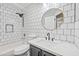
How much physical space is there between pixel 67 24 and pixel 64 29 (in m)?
0.11

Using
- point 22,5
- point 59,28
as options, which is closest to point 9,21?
point 22,5

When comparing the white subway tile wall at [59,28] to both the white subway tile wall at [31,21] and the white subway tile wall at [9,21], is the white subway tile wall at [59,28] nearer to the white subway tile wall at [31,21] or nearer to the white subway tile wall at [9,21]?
the white subway tile wall at [31,21]

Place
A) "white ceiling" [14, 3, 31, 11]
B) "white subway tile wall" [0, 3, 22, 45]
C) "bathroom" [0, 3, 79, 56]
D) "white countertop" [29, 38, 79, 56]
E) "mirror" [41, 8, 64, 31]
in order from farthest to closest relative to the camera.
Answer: "white ceiling" [14, 3, 31, 11], "white subway tile wall" [0, 3, 22, 45], "mirror" [41, 8, 64, 31], "bathroom" [0, 3, 79, 56], "white countertop" [29, 38, 79, 56]

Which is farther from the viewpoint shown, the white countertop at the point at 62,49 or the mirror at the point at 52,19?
the mirror at the point at 52,19

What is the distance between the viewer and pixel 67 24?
122 centimetres

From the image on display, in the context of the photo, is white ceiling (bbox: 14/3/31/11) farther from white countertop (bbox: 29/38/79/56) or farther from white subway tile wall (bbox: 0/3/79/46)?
white countertop (bbox: 29/38/79/56)

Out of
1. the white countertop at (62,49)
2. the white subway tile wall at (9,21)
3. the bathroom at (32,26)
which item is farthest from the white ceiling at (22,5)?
the white countertop at (62,49)

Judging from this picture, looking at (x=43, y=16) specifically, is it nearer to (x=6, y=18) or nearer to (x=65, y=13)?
(x=65, y=13)

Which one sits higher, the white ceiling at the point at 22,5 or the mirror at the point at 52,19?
the white ceiling at the point at 22,5

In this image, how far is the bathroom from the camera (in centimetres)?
126

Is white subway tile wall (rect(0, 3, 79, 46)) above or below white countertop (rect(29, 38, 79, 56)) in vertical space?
above

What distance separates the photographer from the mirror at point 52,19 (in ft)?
4.58

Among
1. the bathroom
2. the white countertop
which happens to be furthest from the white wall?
the white countertop

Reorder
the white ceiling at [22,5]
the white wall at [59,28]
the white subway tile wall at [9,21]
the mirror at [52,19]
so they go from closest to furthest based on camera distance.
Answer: the white wall at [59,28], the mirror at [52,19], the white subway tile wall at [9,21], the white ceiling at [22,5]
